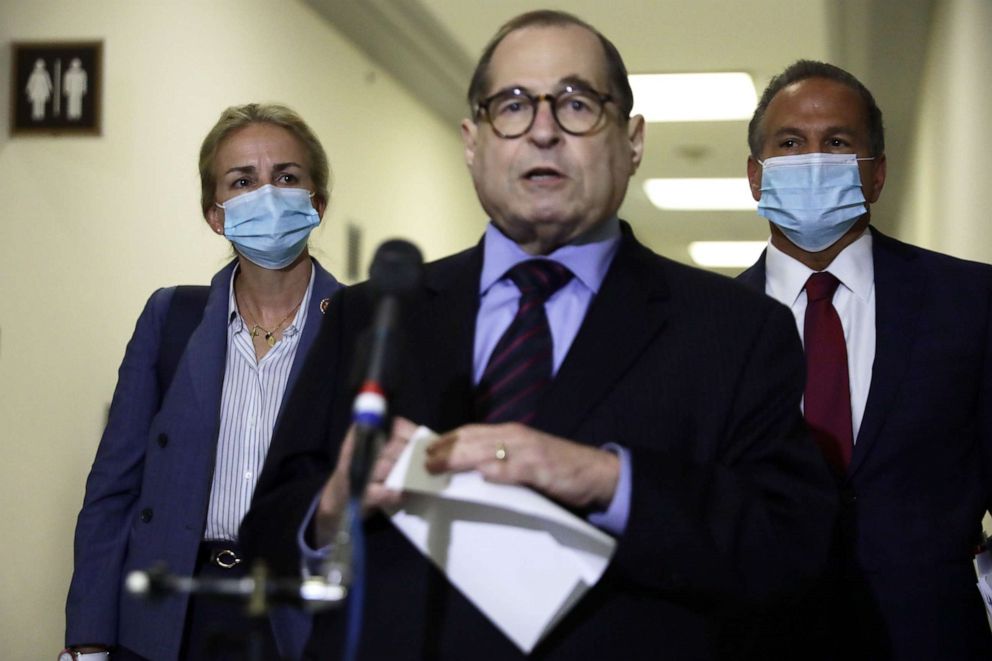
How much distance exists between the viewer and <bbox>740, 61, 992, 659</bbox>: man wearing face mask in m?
2.46

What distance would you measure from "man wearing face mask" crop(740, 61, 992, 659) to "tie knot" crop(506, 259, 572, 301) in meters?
0.85

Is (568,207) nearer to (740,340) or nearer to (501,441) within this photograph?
(740,340)

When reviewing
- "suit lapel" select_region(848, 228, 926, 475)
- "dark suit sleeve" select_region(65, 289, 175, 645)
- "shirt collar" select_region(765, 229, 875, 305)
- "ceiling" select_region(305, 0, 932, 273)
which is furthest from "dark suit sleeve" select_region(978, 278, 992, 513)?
"ceiling" select_region(305, 0, 932, 273)

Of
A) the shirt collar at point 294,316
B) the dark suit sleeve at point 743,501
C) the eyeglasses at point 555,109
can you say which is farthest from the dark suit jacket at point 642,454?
the shirt collar at point 294,316

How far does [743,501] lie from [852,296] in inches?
45.6

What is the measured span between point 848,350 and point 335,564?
5.24ft

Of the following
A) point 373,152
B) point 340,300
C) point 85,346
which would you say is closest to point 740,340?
point 340,300

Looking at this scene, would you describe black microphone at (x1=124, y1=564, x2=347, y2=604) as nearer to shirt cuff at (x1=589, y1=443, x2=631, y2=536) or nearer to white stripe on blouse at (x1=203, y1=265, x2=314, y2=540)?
shirt cuff at (x1=589, y1=443, x2=631, y2=536)

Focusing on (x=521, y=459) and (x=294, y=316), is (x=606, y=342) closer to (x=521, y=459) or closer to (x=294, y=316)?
(x=521, y=459)

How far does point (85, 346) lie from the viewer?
514cm

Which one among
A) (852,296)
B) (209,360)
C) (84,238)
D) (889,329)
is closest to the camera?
(889,329)

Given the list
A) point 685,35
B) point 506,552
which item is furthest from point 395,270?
point 685,35

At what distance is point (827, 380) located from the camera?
8.52ft

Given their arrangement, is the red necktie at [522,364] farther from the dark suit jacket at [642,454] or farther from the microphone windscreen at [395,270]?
the microphone windscreen at [395,270]
